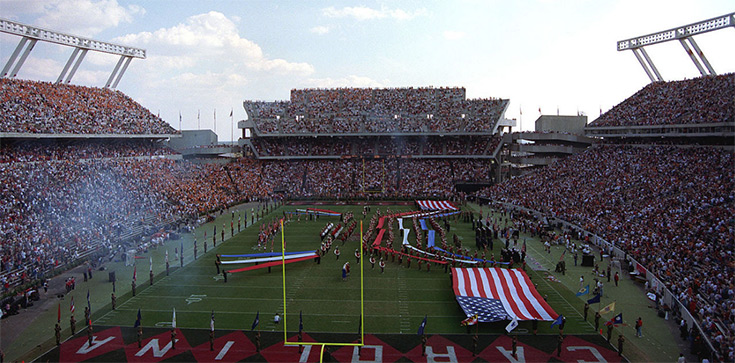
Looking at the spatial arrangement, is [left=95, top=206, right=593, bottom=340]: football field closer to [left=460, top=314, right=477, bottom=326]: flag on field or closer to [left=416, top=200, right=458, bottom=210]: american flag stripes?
[left=460, top=314, right=477, bottom=326]: flag on field

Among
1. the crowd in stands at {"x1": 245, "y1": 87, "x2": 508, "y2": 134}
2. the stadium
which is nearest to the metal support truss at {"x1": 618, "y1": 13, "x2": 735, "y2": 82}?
the stadium

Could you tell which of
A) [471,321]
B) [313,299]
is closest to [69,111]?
[313,299]

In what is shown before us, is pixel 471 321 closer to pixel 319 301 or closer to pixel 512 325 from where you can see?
pixel 512 325

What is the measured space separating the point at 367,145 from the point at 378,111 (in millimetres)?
4084

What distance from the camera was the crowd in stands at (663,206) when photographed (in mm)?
14984

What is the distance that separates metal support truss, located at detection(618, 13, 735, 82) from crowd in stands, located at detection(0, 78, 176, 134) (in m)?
41.4

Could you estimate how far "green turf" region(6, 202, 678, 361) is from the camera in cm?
1369

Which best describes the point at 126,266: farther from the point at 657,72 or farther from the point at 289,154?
the point at 657,72

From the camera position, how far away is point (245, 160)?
49344 mm

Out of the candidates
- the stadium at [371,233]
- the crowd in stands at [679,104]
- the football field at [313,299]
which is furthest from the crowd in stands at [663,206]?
the football field at [313,299]

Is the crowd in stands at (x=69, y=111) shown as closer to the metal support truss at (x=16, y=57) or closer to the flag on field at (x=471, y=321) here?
the metal support truss at (x=16, y=57)

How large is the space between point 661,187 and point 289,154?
1384 inches

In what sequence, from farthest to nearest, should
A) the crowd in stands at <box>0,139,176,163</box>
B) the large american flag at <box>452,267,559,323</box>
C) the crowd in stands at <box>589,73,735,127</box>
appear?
the crowd in stands at <box>0,139,176,163</box> < the crowd in stands at <box>589,73,735,127</box> < the large american flag at <box>452,267,559,323</box>

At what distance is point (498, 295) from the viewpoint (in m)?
15.4
